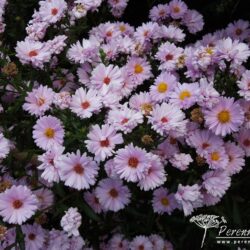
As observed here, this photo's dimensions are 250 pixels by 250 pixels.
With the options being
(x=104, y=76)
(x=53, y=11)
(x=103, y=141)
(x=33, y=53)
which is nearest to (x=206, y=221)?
(x=103, y=141)

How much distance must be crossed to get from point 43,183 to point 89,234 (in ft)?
1.26

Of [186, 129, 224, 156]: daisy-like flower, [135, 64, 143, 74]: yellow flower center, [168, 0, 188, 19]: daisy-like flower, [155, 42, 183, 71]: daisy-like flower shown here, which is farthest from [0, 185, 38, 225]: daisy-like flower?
[168, 0, 188, 19]: daisy-like flower

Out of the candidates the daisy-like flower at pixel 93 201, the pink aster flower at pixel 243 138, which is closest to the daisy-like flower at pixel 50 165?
the daisy-like flower at pixel 93 201

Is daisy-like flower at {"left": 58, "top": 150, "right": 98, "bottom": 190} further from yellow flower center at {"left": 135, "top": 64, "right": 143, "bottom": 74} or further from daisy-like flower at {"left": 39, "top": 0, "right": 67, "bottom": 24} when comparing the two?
daisy-like flower at {"left": 39, "top": 0, "right": 67, "bottom": 24}

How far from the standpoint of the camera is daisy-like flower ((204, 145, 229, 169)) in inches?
79.9

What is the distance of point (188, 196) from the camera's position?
1939 millimetres

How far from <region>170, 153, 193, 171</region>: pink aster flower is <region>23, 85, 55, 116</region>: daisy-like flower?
0.70m

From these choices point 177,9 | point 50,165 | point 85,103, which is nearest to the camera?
point 50,165

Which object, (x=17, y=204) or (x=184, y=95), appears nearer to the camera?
(x=17, y=204)

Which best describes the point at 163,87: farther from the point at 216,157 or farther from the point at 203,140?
the point at 216,157

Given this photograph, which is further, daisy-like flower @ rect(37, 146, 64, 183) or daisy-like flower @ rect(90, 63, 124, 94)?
daisy-like flower @ rect(90, 63, 124, 94)

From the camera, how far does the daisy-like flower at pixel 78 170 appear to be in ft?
6.51

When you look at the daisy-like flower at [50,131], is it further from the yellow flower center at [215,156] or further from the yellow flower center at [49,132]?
the yellow flower center at [215,156]

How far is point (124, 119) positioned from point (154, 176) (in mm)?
302
